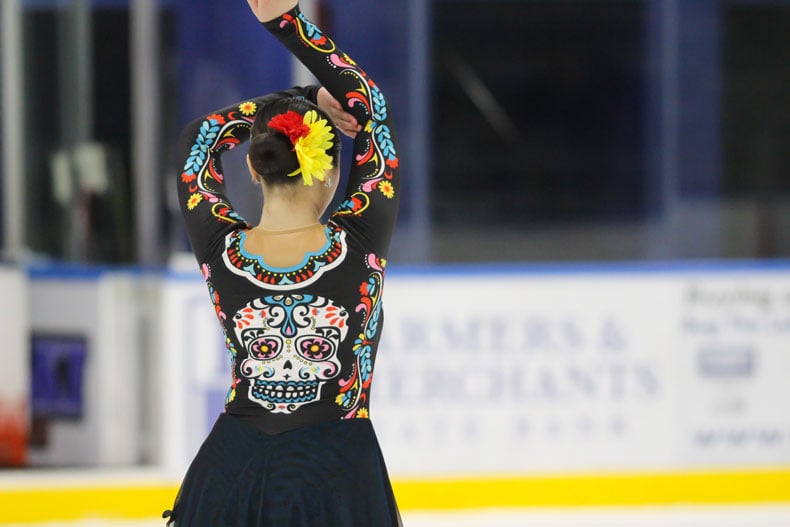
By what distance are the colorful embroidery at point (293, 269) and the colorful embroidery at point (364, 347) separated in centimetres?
5

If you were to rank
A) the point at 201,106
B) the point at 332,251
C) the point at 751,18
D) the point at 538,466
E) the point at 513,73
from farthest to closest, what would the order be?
the point at 513,73 → the point at 751,18 → the point at 201,106 → the point at 538,466 → the point at 332,251

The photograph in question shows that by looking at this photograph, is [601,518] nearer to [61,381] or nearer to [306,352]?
[61,381]

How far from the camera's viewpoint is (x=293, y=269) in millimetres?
1754

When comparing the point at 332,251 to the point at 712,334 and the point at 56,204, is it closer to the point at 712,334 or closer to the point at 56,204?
the point at 712,334

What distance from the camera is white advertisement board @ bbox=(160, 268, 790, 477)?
14.8ft

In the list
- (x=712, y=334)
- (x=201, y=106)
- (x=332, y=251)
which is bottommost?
(x=712, y=334)

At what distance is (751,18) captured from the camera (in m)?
7.26

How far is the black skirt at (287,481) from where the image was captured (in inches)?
66.8

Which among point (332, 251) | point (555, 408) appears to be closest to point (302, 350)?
point (332, 251)

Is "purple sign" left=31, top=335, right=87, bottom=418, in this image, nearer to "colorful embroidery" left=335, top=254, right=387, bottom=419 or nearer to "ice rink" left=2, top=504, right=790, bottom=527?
"ice rink" left=2, top=504, right=790, bottom=527

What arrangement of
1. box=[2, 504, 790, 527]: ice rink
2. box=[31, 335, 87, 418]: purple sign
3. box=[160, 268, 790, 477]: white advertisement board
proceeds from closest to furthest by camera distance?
box=[2, 504, 790, 527]: ice rink
box=[160, 268, 790, 477]: white advertisement board
box=[31, 335, 87, 418]: purple sign

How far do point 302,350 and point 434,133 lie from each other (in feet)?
29.8

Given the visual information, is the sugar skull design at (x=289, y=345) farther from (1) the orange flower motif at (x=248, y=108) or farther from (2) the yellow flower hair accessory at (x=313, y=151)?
(1) the orange flower motif at (x=248, y=108)

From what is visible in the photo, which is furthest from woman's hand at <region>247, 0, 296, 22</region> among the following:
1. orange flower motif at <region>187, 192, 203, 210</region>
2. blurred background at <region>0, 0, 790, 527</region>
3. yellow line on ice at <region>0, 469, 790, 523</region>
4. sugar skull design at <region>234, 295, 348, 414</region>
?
yellow line on ice at <region>0, 469, 790, 523</region>
